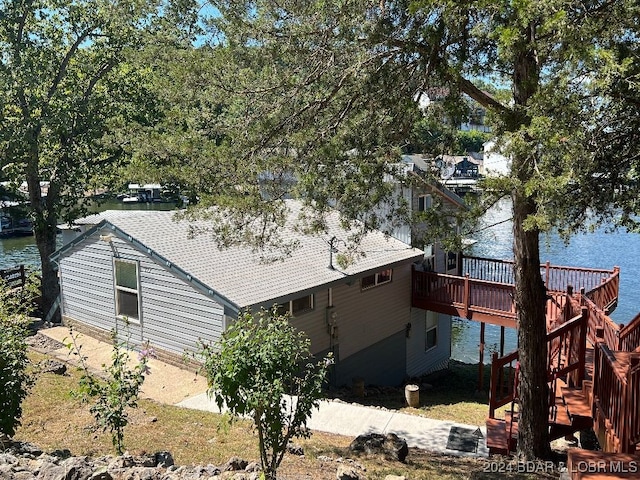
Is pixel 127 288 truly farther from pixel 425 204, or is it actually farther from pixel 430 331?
pixel 430 331

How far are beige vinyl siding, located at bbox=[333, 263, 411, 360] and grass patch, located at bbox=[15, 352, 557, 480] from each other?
16.9ft

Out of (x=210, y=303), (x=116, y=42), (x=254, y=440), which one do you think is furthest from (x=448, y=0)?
(x=116, y=42)

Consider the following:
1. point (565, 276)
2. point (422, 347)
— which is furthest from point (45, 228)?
point (565, 276)

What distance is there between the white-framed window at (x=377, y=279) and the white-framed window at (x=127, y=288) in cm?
586

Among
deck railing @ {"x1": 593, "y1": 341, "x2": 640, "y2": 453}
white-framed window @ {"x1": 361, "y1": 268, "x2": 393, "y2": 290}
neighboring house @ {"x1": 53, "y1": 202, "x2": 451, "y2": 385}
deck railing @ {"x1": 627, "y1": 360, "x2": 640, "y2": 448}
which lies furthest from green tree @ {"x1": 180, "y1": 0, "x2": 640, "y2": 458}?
white-framed window @ {"x1": 361, "y1": 268, "x2": 393, "y2": 290}

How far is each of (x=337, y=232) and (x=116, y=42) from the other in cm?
1028

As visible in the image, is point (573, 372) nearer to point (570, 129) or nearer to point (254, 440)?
point (570, 129)

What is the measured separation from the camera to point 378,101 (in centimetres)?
772

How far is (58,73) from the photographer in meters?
18.5

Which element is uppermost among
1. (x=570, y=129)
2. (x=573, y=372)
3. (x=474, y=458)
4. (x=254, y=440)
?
(x=570, y=129)

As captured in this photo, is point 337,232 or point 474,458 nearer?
point 474,458

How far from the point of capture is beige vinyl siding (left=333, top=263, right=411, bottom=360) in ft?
46.5

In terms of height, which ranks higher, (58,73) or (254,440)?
(58,73)

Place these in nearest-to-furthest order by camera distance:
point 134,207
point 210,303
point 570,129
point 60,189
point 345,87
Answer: point 570,129, point 345,87, point 210,303, point 60,189, point 134,207
